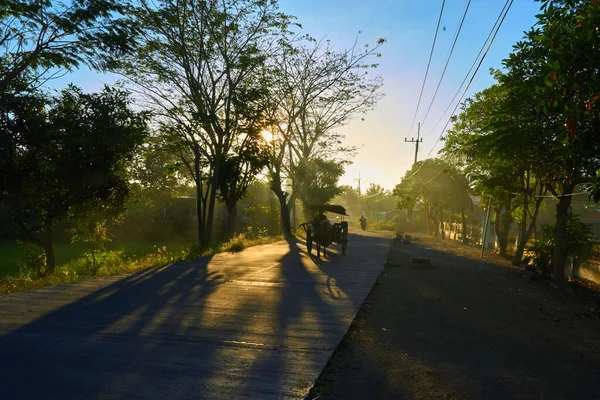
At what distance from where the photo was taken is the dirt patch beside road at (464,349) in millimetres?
4512

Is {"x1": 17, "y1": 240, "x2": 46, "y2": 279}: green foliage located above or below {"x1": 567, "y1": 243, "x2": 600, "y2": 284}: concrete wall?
below

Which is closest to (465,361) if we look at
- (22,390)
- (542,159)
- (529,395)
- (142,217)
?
(529,395)

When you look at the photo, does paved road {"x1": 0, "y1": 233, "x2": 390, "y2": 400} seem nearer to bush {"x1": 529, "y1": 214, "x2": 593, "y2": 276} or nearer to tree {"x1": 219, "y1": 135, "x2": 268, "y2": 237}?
bush {"x1": 529, "y1": 214, "x2": 593, "y2": 276}

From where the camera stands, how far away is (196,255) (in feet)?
58.6

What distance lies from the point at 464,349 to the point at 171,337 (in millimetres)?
3519

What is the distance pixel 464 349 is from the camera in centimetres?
584

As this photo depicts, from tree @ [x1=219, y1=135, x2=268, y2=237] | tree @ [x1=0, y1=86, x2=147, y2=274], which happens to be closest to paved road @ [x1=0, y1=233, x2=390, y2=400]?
tree @ [x1=0, y1=86, x2=147, y2=274]

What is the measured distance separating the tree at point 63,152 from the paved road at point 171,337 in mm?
6097

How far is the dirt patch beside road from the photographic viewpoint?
178 inches

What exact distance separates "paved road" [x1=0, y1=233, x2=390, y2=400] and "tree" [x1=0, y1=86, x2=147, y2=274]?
6.10 meters

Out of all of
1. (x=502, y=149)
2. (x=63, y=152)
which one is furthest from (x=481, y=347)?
(x=63, y=152)

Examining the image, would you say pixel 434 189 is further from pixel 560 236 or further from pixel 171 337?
pixel 171 337

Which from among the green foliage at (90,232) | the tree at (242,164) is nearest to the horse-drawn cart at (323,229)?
the tree at (242,164)

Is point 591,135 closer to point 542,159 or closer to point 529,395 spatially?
point 542,159
